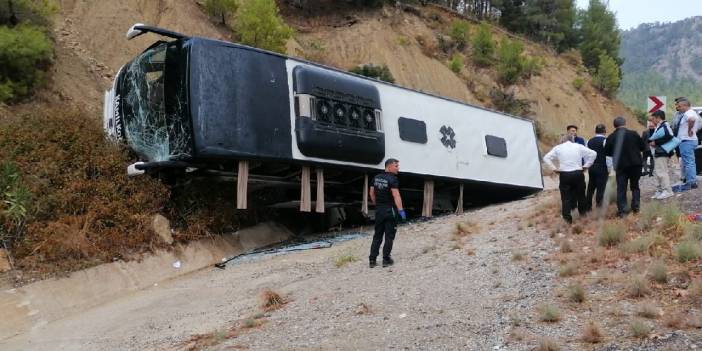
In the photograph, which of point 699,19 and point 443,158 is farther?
point 699,19

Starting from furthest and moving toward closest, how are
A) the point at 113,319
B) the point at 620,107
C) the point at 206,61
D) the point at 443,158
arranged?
the point at 620,107 → the point at 443,158 → the point at 206,61 → the point at 113,319

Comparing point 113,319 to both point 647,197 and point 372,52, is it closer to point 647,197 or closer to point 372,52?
point 647,197

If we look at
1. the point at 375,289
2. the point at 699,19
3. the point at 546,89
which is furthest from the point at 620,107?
the point at 699,19

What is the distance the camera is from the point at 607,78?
4247 cm

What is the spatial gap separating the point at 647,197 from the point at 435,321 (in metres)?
6.81

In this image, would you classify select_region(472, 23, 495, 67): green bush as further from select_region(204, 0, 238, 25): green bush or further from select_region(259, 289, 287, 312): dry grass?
select_region(259, 289, 287, 312): dry grass

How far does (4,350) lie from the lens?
8.27 meters

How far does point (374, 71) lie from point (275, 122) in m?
18.6

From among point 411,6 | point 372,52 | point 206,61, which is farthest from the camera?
point 411,6

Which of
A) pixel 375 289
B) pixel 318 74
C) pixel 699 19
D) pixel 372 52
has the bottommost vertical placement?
pixel 375 289

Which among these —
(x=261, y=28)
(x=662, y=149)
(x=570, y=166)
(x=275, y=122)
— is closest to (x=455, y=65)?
(x=261, y=28)

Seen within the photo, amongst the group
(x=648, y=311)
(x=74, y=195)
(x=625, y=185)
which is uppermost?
(x=625, y=185)

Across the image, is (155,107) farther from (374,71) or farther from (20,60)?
(374,71)

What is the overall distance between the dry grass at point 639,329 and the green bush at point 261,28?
21.1 m
